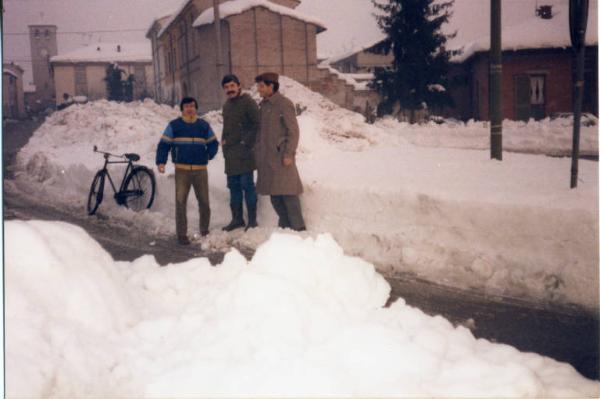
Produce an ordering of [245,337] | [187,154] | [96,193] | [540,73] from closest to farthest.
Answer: [245,337] < [187,154] < [96,193] < [540,73]

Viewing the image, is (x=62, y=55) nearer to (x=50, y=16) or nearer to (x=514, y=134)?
(x=50, y=16)

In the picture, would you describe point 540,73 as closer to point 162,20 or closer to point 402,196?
point 402,196

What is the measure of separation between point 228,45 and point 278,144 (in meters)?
1.40

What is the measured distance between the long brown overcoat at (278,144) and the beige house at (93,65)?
157 cm

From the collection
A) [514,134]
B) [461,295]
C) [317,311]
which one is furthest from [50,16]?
[514,134]

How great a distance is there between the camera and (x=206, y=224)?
7113 millimetres

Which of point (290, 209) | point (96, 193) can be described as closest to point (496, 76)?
point (290, 209)

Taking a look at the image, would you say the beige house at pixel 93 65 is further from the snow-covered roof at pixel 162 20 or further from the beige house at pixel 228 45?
the snow-covered roof at pixel 162 20

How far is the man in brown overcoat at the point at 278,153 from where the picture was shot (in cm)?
640

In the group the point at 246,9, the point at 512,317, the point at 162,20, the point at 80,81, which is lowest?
the point at 512,317

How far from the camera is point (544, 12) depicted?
20.4ft

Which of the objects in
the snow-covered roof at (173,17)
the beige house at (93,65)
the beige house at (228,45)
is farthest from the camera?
the beige house at (228,45)

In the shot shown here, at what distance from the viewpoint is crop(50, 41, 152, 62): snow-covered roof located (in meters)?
6.15

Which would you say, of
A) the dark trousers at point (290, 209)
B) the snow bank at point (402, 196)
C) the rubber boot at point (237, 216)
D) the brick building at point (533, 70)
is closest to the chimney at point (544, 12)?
the brick building at point (533, 70)
